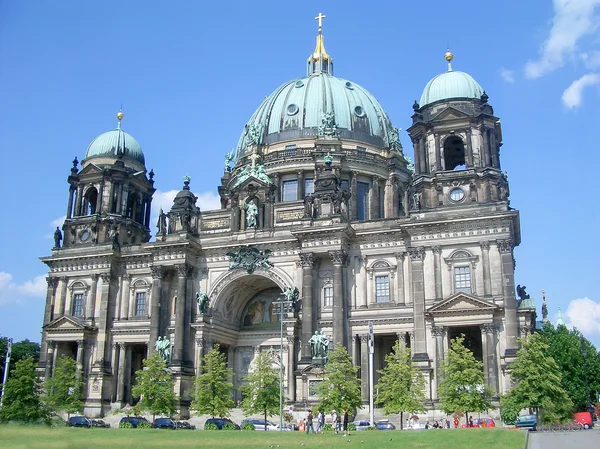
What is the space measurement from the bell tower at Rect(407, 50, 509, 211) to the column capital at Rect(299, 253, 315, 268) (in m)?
9.38

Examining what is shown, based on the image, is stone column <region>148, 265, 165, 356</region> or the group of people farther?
stone column <region>148, 265, 165, 356</region>

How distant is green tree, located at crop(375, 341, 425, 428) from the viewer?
4434cm

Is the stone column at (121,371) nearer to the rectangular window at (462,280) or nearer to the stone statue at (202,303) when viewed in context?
the stone statue at (202,303)

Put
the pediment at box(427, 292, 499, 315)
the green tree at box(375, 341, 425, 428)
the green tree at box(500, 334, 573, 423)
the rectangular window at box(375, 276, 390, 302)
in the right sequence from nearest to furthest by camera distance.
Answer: the green tree at box(500, 334, 573, 423)
the green tree at box(375, 341, 425, 428)
the pediment at box(427, 292, 499, 315)
the rectangular window at box(375, 276, 390, 302)

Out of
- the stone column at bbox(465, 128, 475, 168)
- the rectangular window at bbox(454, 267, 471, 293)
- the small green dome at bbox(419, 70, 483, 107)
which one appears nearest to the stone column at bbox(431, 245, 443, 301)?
the rectangular window at bbox(454, 267, 471, 293)

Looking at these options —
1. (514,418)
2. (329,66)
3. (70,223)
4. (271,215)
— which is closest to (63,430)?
(514,418)

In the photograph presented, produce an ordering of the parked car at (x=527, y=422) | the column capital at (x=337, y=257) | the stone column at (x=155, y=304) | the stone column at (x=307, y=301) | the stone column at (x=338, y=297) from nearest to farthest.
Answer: the parked car at (x=527, y=422), the stone column at (x=338, y=297), the stone column at (x=307, y=301), the column capital at (x=337, y=257), the stone column at (x=155, y=304)

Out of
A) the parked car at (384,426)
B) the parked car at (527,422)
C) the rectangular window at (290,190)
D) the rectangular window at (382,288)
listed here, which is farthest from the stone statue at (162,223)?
the parked car at (527,422)

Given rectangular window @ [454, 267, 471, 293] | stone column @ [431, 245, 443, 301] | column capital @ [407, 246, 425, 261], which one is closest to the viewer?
rectangular window @ [454, 267, 471, 293]

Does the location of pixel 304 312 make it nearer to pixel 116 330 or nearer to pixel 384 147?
pixel 116 330

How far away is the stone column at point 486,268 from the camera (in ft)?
163

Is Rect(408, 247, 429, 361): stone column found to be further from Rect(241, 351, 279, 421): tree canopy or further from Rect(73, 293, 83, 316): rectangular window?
Rect(73, 293, 83, 316): rectangular window

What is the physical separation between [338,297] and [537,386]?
1718cm

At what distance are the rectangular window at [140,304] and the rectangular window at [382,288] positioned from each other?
22270 millimetres
